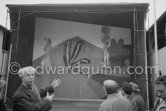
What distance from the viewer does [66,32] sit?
9930mm

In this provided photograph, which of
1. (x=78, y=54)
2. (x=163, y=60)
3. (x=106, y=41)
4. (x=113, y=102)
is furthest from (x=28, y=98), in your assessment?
(x=106, y=41)

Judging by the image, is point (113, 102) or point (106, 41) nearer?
point (113, 102)

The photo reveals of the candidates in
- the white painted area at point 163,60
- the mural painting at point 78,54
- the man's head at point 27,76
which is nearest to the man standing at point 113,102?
the man's head at point 27,76

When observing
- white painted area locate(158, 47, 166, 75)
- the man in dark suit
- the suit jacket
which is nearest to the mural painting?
white painted area locate(158, 47, 166, 75)

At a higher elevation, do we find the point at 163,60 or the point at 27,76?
the point at 163,60

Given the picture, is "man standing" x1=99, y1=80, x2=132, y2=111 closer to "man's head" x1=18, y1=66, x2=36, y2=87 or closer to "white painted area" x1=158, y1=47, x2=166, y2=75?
"man's head" x1=18, y1=66, x2=36, y2=87

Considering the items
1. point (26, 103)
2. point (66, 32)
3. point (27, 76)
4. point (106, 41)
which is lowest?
point (26, 103)

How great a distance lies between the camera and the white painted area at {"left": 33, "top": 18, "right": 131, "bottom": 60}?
979 centimetres

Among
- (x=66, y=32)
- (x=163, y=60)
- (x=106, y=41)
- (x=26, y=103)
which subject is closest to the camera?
(x=26, y=103)

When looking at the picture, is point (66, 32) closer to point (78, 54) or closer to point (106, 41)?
point (78, 54)

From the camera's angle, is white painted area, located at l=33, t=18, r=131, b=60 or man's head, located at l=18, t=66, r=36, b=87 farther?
white painted area, located at l=33, t=18, r=131, b=60

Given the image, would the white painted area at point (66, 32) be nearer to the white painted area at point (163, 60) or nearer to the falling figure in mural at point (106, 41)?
the falling figure in mural at point (106, 41)

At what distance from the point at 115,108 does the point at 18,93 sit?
1262 millimetres

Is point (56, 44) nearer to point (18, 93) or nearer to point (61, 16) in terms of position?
point (61, 16)
